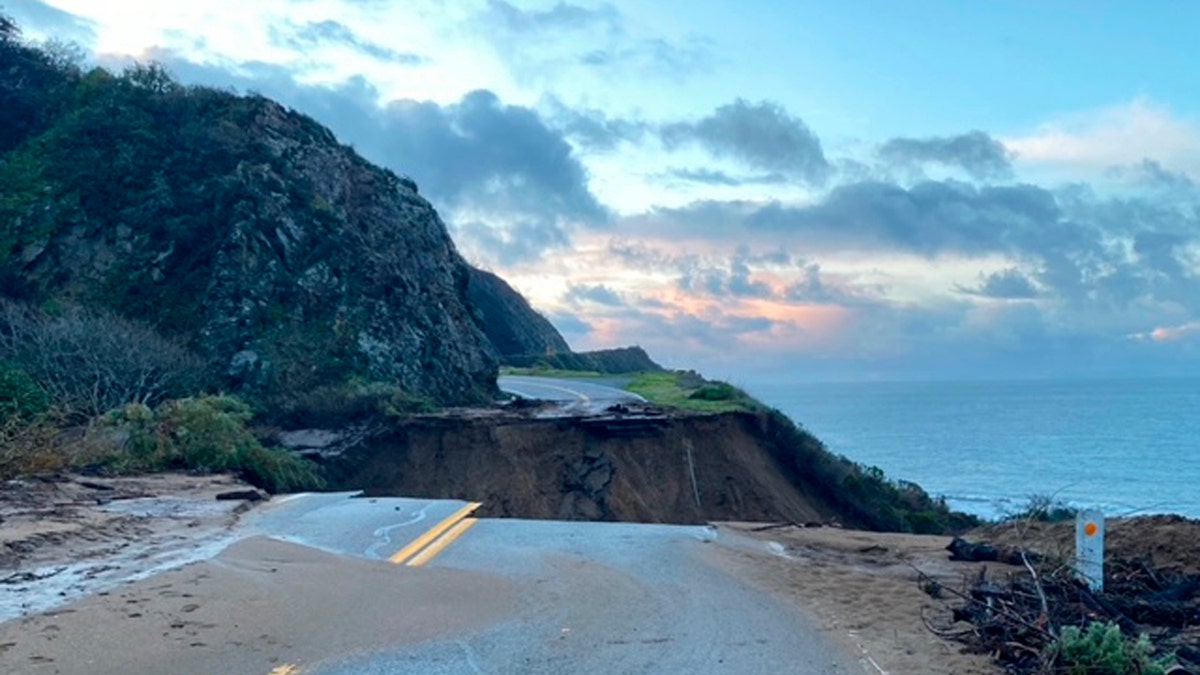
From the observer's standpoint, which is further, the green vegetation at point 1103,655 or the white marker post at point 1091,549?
the white marker post at point 1091,549

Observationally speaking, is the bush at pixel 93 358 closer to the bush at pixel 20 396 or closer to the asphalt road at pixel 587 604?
the bush at pixel 20 396

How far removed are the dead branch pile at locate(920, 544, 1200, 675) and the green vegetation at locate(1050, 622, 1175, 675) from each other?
82mm

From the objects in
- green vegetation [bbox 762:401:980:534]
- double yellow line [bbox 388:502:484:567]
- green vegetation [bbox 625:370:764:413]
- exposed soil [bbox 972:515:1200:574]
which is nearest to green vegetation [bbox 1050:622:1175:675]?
exposed soil [bbox 972:515:1200:574]

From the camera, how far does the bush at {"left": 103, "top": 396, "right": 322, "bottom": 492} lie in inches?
804

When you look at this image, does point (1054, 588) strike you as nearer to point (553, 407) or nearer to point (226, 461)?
point (226, 461)

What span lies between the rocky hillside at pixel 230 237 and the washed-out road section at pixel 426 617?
82.7 ft

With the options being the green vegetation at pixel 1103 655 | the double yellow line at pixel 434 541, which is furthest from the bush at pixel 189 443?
the green vegetation at pixel 1103 655

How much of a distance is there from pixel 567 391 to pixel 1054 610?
40.3 m

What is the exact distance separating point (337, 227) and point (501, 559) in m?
32.8

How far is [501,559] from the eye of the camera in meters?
12.0

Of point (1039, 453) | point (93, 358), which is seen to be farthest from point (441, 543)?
point (1039, 453)

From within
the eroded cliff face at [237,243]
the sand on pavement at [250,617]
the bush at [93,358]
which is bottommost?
the sand on pavement at [250,617]

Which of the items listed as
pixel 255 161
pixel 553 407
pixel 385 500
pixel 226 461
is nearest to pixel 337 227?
pixel 255 161

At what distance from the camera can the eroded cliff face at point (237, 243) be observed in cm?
3816
